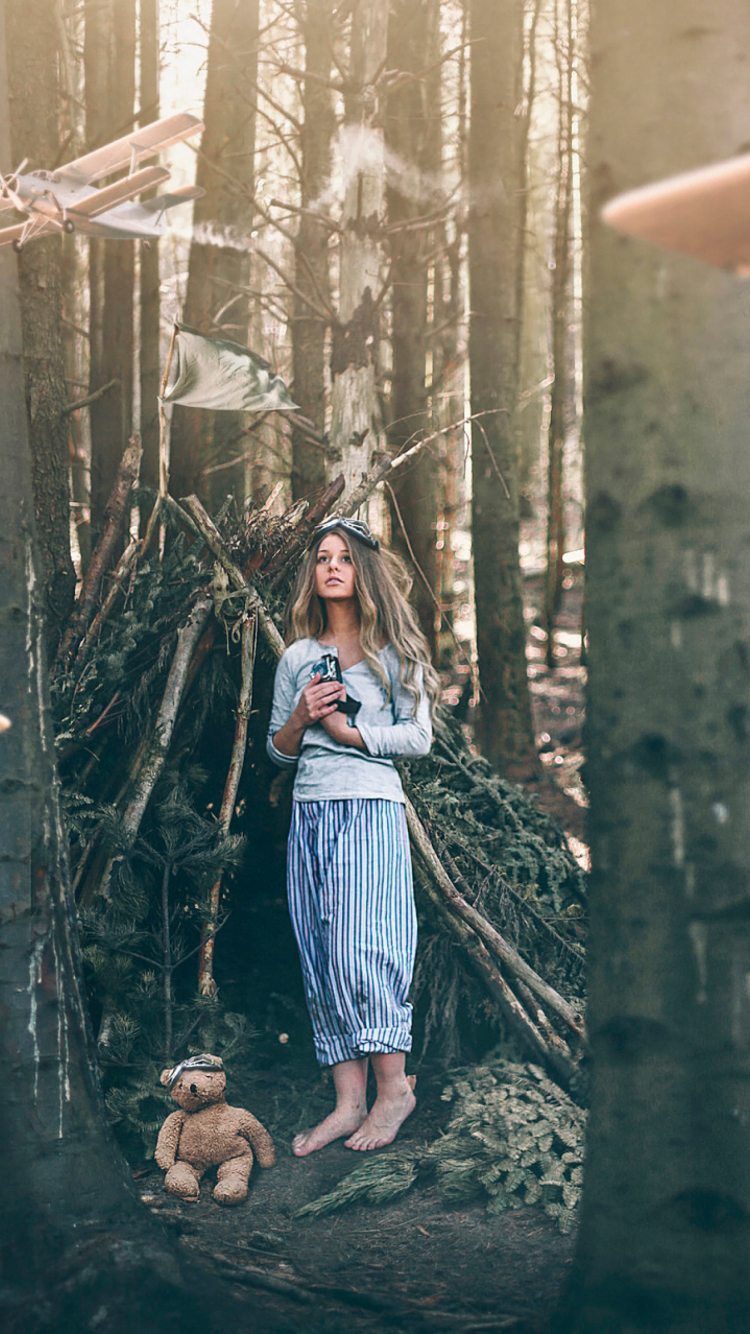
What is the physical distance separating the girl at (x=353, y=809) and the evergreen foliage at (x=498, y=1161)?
0.63 feet

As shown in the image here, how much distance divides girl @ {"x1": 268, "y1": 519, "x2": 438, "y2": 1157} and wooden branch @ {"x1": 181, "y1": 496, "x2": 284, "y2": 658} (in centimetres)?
54

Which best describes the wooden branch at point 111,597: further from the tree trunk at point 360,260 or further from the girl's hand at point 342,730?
the tree trunk at point 360,260

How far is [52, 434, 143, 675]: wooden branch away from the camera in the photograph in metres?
4.84

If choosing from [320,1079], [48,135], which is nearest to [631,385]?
[320,1079]

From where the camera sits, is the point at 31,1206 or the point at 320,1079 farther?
the point at 320,1079

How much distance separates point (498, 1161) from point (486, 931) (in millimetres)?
1070

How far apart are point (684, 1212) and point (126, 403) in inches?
309

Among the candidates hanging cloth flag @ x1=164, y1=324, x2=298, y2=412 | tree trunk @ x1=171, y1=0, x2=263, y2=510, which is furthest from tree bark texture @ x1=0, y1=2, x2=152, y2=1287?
tree trunk @ x1=171, y1=0, x2=263, y2=510

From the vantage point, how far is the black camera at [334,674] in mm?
3807

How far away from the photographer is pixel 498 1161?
11.7 ft

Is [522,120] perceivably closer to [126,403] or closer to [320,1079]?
[126,403]

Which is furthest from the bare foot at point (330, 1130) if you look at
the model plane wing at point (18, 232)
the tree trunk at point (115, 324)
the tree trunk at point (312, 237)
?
the tree trunk at point (312, 237)

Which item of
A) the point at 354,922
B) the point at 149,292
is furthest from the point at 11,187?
the point at 149,292

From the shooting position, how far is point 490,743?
7.80 m
